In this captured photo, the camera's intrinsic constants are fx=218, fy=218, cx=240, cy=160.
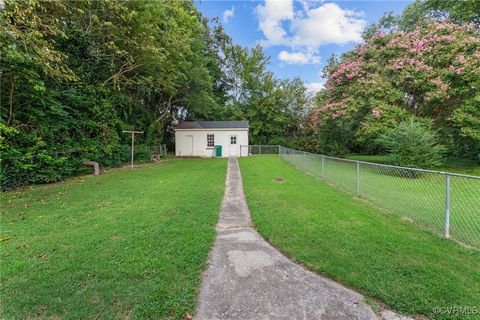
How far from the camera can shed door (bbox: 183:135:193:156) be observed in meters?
20.8

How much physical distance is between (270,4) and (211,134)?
1184 cm

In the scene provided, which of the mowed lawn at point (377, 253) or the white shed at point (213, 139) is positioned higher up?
the white shed at point (213, 139)

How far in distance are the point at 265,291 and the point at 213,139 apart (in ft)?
62.1

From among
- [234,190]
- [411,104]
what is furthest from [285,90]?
[234,190]

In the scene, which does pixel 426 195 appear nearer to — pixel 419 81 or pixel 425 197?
pixel 425 197

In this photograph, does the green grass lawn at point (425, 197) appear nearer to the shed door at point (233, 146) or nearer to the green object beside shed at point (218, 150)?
the shed door at point (233, 146)

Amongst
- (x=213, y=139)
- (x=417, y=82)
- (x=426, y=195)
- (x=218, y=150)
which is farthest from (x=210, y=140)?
(x=426, y=195)

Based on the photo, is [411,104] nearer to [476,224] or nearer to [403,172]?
[403,172]

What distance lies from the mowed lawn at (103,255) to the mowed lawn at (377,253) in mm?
1430

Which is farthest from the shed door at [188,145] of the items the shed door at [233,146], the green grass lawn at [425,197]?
the green grass lawn at [425,197]

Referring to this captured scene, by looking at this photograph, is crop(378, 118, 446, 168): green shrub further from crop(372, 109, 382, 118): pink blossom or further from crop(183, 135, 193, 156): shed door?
crop(183, 135, 193, 156): shed door

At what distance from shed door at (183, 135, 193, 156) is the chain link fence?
15.5 meters

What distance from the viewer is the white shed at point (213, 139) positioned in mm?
20594

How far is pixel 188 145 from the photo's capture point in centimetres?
2092
